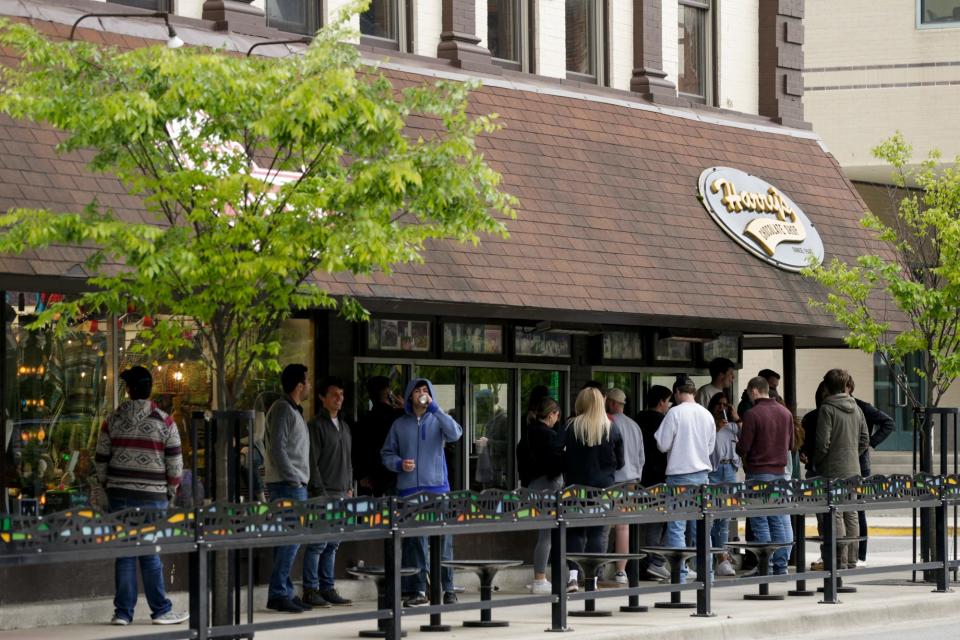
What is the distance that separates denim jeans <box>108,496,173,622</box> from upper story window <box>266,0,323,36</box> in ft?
16.8

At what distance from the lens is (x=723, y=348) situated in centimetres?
2038

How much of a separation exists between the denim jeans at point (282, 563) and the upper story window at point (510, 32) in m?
5.99

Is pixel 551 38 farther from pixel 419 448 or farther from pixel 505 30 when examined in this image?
pixel 419 448

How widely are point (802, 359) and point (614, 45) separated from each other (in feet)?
63.2

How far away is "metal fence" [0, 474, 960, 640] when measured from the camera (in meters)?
9.78

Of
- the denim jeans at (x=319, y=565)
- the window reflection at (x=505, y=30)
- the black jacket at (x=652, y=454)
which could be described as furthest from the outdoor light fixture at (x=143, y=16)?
the black jacket at (x=652, y=454)

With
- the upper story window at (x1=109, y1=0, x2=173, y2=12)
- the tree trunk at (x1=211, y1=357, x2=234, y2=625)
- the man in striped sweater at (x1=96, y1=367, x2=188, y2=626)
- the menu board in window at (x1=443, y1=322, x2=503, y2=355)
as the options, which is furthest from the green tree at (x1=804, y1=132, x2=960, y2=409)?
the tree trunk at (x1=211, y1=357, x2=234, y2=625)

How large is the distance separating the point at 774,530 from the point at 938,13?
20.3 m

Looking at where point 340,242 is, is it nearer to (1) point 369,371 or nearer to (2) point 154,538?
(2) point 154,538

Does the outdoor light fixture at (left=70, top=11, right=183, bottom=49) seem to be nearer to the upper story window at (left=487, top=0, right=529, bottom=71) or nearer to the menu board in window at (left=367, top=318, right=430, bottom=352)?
the menu board in window at (left=367, top=318, right=430, bottom=352)

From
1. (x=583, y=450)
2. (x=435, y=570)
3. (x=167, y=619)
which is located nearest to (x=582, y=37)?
(x=583, y=450)

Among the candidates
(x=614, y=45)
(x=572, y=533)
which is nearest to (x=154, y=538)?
(x=572, y=533)

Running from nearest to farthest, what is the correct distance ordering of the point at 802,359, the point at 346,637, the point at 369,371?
the point at 346,637 → the point at 369,371 → the point at 802,359

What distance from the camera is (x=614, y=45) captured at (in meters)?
19.1
